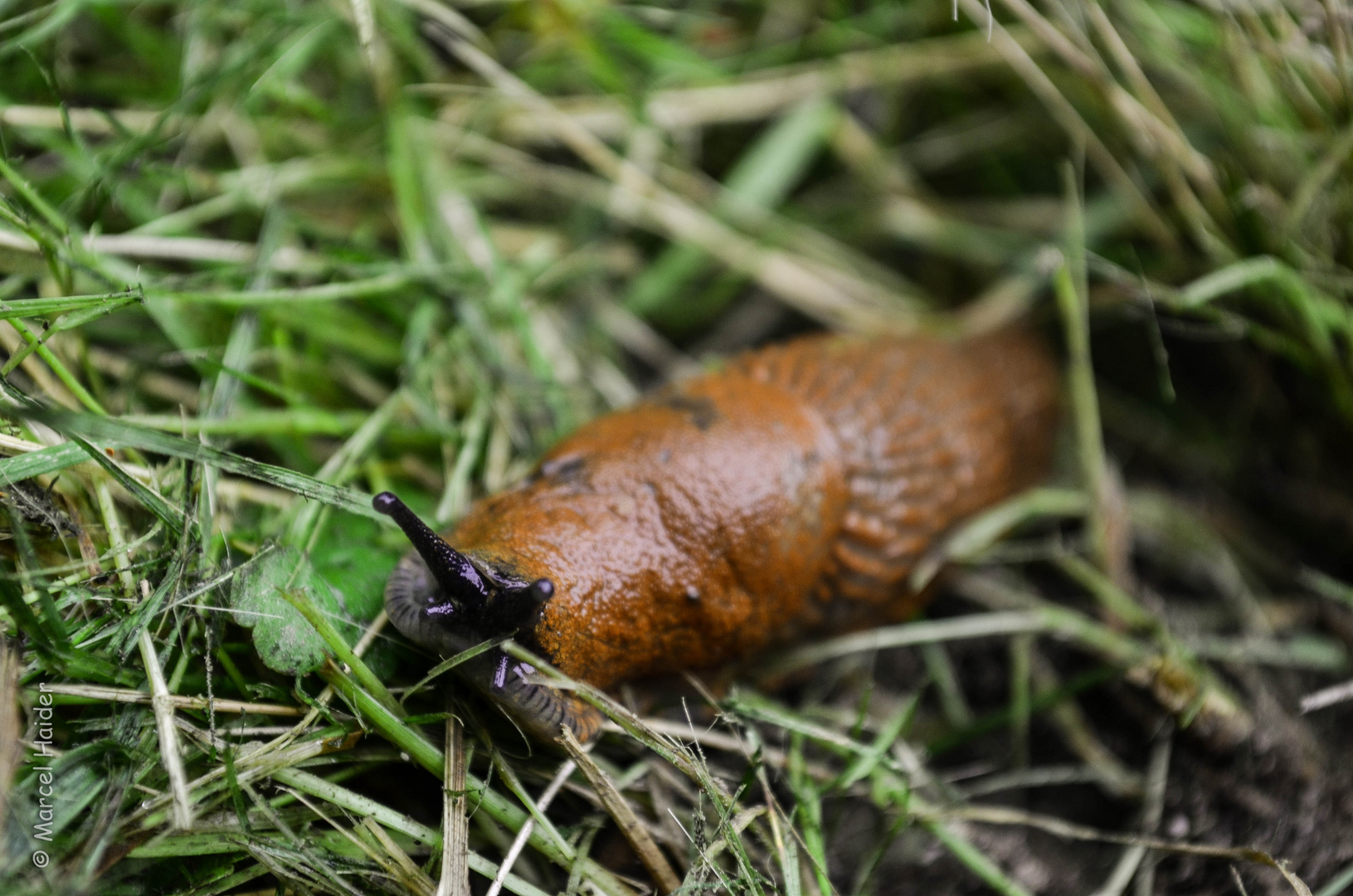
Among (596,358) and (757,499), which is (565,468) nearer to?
(757,499)

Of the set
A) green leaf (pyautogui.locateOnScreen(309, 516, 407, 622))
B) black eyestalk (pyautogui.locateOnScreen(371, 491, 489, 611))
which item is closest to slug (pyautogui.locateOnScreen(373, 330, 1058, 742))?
black eyestalk (pyautogui.locateOnScreen(371, 491, 489, 611))

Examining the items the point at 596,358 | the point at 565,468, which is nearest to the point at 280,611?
the point at 565,468

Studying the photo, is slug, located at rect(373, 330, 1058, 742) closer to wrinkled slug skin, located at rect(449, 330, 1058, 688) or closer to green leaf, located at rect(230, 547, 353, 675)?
wrinkled slug skin, located at rect(449, 330, 1058, 688)

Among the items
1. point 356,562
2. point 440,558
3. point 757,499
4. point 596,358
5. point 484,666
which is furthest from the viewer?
point 596,358

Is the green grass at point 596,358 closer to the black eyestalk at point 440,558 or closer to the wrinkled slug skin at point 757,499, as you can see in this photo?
the wrinkled slug skin at point 757,499

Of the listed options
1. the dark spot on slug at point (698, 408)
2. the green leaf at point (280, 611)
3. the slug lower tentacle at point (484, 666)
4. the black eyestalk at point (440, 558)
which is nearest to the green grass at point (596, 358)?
the green leaf at point (280, 611)

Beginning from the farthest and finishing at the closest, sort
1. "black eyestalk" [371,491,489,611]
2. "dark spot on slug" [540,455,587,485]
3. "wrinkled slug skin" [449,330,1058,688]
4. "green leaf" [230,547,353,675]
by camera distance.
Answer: "dark spot on slug" [540,455,587,485]
"wrinkled slug skin" [449,330,1058,688]
"green leaf" [230,547,353,675]
"black eyestalk" [371,491,489,611]
